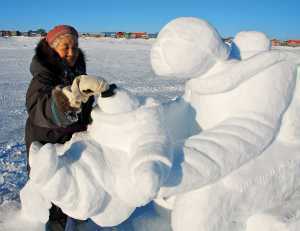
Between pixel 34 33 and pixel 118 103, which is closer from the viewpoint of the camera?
pixel 118 103

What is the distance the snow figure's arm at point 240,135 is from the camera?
1.62 m

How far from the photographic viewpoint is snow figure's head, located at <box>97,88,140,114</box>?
5.56 feet

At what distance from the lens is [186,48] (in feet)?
5.67

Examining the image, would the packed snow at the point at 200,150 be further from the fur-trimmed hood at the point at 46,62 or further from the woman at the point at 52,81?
the fur-trimmed hood at the point at 46,62

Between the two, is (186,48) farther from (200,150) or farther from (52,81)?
(52,81)

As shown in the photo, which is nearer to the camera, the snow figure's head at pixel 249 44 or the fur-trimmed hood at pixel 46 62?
the snow figure's head at pixel 249 44

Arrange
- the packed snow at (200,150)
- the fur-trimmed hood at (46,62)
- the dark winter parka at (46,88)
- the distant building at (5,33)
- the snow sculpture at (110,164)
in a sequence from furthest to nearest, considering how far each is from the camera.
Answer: the distant building at (5,33) < the fur-trimmed hood at (46,62) < the dark winter parka at (46,88) < the packed snow at (200,150) < the snow sculpture at (110,164)

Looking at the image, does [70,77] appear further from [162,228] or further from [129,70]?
[129,70]

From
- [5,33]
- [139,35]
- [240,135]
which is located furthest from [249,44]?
[5,33]

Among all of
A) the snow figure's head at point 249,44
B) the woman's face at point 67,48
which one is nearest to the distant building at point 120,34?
the woman's face at point 67,48

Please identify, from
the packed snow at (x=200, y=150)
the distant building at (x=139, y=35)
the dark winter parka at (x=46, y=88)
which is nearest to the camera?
the packed snow at (x=200, y=150)

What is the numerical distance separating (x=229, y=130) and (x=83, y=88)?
0.65 metres

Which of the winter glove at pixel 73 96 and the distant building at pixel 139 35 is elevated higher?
the winter glove at pixel 73 96

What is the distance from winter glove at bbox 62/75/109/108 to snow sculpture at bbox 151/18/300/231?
0.32 metres
